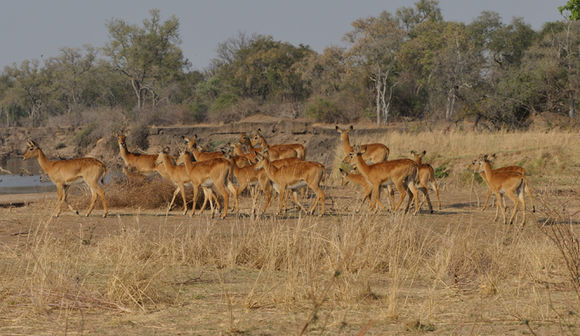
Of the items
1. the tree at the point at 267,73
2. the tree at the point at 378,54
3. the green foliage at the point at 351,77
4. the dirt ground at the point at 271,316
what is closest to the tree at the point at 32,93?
the green foliage at the point at 351,77

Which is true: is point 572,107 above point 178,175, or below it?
above

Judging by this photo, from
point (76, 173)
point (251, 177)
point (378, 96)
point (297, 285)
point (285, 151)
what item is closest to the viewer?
point (297, 285)

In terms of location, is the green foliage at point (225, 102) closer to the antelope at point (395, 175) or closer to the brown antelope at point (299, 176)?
the brown antelope at point (299, 176)

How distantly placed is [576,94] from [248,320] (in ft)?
114

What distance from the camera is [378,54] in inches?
2034

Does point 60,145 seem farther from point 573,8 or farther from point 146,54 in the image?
point 573,8

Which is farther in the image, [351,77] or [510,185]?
[351,77]

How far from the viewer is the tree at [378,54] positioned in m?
50.5

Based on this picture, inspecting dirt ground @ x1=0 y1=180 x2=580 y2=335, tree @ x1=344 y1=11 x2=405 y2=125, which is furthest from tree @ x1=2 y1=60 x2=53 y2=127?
dirt ground @ x1=0 y1=180 x2=580 y2=335

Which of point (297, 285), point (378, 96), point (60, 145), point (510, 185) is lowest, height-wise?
point (60, 145)

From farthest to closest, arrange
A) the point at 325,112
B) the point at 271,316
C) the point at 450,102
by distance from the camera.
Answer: the point at 325,112 < the point at 450,102 < the point at 271,316

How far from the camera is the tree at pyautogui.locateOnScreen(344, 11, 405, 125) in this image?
50.5 meters

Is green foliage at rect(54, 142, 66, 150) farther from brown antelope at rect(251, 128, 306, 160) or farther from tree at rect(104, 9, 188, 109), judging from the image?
brown antelope at rect(251, 128, 306, 160)

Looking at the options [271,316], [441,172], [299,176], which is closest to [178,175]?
[299,176]
